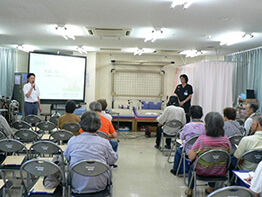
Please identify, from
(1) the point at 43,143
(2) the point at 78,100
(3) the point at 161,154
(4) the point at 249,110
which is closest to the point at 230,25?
(4) the point at 249,110

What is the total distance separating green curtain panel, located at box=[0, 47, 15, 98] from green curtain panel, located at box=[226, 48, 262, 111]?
28.3 ft

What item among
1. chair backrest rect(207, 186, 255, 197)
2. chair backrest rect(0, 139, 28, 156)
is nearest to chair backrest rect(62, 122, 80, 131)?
chair backrest rect(0, 139, 28, 156)

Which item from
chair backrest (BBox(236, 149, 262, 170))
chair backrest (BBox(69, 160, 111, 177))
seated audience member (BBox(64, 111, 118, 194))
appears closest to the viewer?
chair backrest (BBox(69, 160, 111, 177))

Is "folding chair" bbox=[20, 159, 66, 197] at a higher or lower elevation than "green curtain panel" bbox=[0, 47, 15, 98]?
lower

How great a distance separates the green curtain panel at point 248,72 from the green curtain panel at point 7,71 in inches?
340

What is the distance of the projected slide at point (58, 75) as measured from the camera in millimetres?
7074

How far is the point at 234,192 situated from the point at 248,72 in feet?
22.9

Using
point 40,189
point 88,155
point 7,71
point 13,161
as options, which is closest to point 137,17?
point 88,155

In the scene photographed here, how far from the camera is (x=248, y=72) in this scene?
7.71m

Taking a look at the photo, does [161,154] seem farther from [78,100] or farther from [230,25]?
[78,100]

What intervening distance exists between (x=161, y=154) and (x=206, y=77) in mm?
2465

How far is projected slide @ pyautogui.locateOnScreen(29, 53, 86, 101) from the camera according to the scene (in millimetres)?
7074

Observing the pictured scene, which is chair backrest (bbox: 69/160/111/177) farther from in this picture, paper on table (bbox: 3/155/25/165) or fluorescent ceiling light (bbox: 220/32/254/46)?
fluorescent ceiling light (bbox: 220/32/254/46)

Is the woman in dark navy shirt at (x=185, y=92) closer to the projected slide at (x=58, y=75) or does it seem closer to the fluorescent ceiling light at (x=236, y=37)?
the fluorescent ceiling light at (x=236, y=37)
